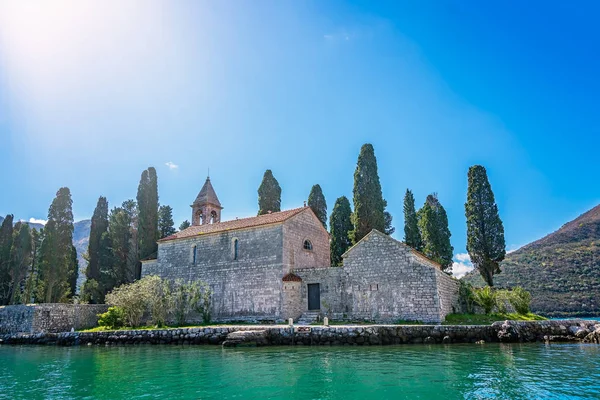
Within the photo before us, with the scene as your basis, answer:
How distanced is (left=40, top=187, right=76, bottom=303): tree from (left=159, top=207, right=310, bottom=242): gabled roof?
9793 mm

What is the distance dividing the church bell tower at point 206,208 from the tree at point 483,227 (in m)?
21.3

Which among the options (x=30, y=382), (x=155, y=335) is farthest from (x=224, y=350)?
(x=30, y=382)

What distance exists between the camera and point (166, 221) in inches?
1874

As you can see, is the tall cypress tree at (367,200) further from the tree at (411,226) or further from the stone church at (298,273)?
the tree at (411,226)

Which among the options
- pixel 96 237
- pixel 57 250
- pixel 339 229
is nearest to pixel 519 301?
pixel 339 229

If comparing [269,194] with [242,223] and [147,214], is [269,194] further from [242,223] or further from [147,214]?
[147,214]

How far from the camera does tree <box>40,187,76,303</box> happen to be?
3450 centimetres

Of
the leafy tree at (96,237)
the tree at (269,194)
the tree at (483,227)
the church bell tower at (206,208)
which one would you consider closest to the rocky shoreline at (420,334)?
the tree at (483,227)

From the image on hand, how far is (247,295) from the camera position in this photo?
2825cm

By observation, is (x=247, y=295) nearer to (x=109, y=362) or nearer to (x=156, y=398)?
(x=109, y=362)

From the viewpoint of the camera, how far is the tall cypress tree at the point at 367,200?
32250 mm

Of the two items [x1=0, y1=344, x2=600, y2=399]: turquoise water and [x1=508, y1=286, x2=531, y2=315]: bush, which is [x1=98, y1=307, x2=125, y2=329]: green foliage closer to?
[x1=0, y1=344, x2=600, y2=399]: turquoise water

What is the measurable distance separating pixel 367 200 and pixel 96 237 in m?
28.8

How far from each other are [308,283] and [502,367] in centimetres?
1536
